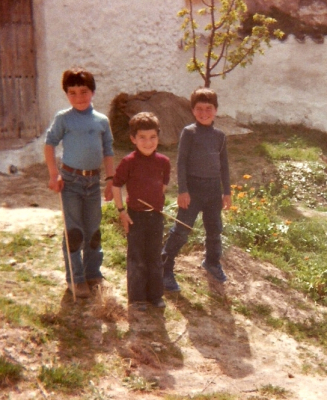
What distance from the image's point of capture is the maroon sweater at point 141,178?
3783mm

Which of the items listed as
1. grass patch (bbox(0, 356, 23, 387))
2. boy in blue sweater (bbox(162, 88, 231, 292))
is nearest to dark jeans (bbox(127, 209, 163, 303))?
boy in blue sweater (bbox(162, 88, 231, 292))

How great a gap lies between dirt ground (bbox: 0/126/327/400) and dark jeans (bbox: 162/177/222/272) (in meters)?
0.39

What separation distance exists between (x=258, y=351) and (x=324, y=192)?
4.17 m

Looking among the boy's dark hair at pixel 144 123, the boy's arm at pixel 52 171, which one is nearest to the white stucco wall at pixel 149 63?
the boy's arm at pixel 52 171

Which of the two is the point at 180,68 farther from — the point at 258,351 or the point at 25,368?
the point at 25,368

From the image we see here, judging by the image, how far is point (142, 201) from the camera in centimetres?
380

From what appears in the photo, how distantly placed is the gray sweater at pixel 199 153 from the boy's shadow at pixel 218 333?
35.9 inches

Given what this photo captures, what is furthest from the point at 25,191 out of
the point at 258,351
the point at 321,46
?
the point at 321,46

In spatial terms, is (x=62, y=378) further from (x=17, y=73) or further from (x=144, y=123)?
(x=17, y=73)

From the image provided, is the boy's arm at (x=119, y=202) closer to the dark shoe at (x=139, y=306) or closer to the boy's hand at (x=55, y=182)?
the boy's hand at (x=55, y=182)

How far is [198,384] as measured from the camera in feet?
11.4

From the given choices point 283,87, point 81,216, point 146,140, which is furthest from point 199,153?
point 283,87

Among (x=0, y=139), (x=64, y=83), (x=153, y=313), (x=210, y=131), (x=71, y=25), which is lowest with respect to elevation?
(x=153, y=313)

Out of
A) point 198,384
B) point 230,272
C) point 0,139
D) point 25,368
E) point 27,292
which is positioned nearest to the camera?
point 25,368
